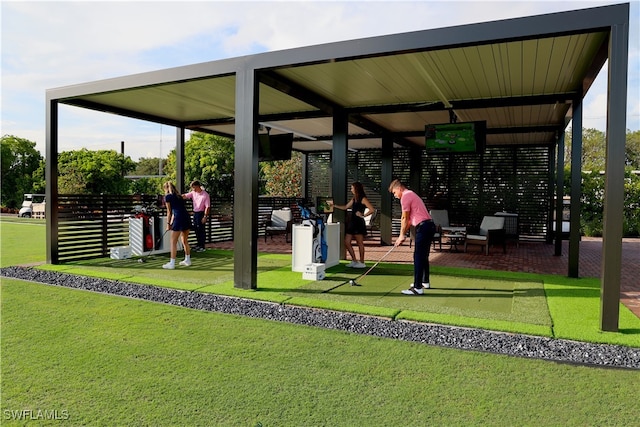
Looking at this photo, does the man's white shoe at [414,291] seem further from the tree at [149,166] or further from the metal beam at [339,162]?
the tree at [149,166]

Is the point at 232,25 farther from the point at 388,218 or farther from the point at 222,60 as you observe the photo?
the point at 388,218

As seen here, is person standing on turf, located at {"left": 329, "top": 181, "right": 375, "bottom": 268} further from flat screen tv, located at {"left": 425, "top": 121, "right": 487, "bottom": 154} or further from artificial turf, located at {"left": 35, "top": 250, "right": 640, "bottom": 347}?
flat screen tv, located at {"left": 425, "top": 121, "right": 487, "bottom": 154}

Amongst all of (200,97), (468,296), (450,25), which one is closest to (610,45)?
(450,25)

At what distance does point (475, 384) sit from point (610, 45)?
138 inches

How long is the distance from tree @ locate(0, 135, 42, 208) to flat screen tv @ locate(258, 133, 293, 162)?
27.3 meters

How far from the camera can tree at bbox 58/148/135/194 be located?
26703 millimetres

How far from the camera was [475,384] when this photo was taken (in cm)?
322

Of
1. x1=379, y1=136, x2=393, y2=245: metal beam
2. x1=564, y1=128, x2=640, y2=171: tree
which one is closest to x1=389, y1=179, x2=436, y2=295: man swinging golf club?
x1=379, y1=136, x2=393, y2=245: metal beam

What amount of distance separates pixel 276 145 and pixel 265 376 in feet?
28.8

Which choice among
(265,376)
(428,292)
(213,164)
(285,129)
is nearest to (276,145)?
(285,129)

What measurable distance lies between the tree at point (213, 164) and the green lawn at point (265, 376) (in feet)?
61.7

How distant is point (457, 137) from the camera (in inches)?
372

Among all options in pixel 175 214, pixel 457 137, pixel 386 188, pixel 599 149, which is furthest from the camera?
pixel 599 149

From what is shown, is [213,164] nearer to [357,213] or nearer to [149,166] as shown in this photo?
[357,213]
